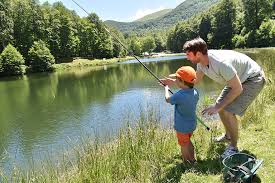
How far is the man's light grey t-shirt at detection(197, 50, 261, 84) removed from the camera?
4492mm

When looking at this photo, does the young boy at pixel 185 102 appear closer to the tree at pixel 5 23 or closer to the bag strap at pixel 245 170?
the bag strap at pixel 245 170

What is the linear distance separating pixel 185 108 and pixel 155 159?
115 centimetres

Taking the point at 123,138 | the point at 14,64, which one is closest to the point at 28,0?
the point at 14,64

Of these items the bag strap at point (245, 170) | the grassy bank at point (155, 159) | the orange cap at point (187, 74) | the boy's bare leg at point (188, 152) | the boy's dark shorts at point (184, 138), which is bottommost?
the grassy bank at point (155, 159)

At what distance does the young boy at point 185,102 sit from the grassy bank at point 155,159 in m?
0.43

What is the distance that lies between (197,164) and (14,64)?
53028 millimetres

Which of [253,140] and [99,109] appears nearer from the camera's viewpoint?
[253,140]

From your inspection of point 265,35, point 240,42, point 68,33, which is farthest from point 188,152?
point 240,42

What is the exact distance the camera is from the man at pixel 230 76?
4531mm

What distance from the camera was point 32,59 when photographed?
5975cm

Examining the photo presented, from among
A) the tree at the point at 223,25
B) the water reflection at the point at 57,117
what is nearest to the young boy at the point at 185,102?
the water reflection at the point at 57,117

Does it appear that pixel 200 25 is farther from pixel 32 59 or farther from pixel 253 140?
pixel 253 140

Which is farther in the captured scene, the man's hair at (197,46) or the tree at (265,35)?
the tree at (265,35)

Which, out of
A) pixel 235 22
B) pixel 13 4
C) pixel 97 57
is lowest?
pixel 97 57
